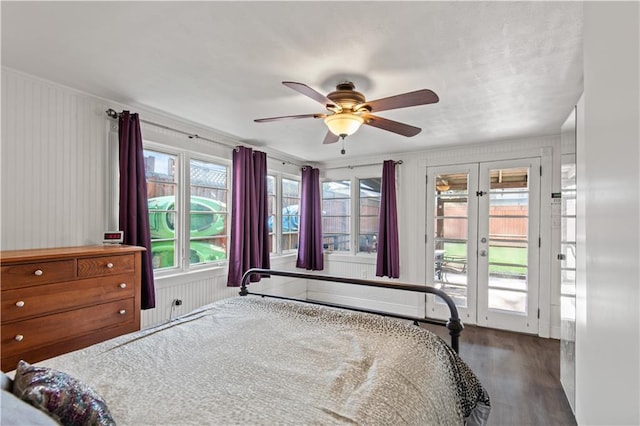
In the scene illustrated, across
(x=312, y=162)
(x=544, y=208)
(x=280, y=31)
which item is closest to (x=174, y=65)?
(x=280, y=31)

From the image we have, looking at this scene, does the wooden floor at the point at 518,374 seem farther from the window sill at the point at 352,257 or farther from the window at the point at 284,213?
the window at the point at 284,213

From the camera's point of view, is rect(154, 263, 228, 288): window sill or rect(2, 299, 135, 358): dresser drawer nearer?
rect(2, 299, 135, 358): dresser drawer

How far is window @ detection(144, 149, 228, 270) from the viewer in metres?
3.11

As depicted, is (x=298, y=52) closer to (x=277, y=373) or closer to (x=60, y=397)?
(x=277, y=373)

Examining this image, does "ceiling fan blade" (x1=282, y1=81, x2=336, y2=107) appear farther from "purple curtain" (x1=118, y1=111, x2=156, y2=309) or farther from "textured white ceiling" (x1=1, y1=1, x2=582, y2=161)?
"purple curtain" (x1=118, y1=111, x2=156, y2=309)

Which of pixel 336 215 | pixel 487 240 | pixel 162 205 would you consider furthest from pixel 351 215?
pixel 162 205

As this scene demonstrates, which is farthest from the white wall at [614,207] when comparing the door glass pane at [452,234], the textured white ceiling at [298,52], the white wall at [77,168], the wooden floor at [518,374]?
the door glass pane at [452,234]

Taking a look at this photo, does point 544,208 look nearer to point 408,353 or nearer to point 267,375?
point 408,353

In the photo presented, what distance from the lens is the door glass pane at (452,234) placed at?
4105mm

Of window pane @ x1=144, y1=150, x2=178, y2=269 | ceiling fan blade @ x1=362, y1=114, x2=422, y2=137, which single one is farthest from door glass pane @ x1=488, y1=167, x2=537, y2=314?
window pane @ x1=144, y1=150, x2=178, y2=269

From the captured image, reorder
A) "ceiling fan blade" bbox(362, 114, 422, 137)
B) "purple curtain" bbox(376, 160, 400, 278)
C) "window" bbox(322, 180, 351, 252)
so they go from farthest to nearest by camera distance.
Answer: "window" bbox(322, 180, 351, 252)
"purple curtain" bbox(376, 160, 400, 278)
"ceiling fan blade" bbox(362, 114, 422, 137)

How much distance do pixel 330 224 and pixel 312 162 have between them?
109 centimetres

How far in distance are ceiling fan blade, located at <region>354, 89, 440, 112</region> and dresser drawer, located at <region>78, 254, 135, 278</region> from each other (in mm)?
2010

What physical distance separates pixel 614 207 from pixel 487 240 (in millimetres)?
3633
